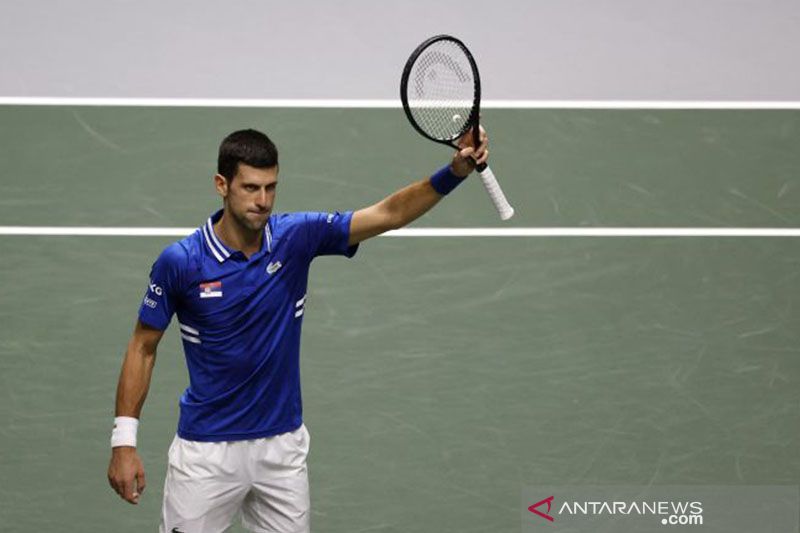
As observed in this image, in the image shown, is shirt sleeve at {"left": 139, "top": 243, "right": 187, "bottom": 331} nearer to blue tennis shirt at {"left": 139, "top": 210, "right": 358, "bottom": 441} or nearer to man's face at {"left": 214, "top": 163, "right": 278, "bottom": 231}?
blue tennis shirt at {"left": 139, "top": 210, "right": 358, "bottom": 441}

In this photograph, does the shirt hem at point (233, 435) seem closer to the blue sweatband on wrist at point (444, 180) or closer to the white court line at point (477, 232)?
the blue sweatband on wrist at point (444, 180)

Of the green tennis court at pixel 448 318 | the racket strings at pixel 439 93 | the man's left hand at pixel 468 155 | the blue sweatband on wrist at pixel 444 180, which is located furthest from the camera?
the green tennis court at pixel 448 318

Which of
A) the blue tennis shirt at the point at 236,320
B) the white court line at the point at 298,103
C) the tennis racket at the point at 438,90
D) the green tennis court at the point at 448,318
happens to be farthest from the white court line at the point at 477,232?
the blue tennis shirt at the point at 236,320

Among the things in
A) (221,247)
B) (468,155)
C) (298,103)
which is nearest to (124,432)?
(221,247)

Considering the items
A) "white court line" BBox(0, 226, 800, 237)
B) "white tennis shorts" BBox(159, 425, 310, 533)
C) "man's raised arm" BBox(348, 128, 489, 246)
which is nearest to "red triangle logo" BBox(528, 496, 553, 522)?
"white court line" BBox(0, 226, 800, 237)

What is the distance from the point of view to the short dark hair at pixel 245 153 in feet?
14.6

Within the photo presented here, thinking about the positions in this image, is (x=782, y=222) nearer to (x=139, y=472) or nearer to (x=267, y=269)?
(x=267, y=269)

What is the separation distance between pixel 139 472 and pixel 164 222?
1800 mm

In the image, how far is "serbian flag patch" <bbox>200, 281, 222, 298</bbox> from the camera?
457 cm

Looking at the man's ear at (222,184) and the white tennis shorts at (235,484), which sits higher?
the man's ear at (222,184)

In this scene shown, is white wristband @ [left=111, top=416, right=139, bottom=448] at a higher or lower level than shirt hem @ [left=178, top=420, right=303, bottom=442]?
lower

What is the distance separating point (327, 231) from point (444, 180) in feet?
1.54

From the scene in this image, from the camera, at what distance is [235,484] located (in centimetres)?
468

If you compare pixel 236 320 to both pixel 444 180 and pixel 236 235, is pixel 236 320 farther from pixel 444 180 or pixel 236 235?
pixel 444 180
